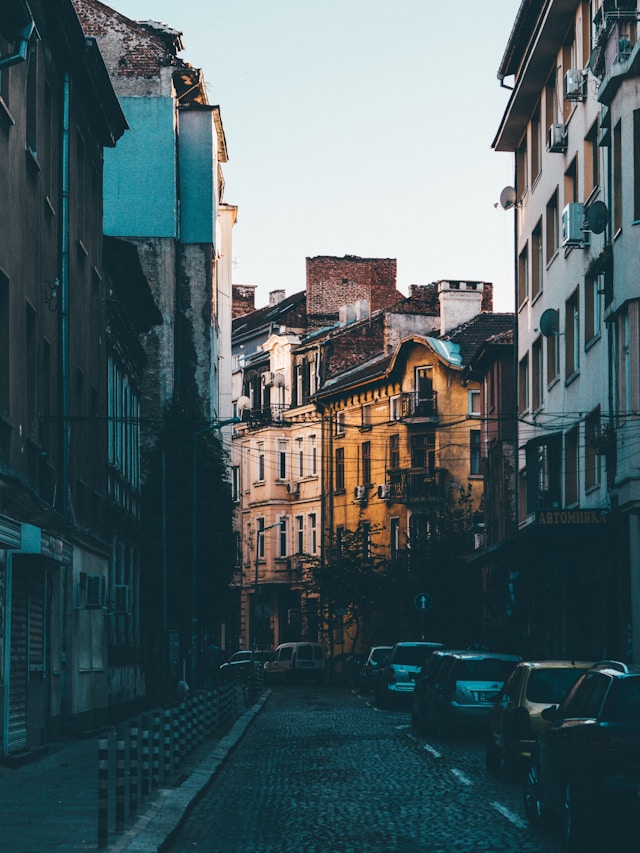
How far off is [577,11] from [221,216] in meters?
33.4

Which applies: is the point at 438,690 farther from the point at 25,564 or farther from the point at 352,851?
the point at 352,851

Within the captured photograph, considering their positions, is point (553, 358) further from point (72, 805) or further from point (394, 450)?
point (394, 450)

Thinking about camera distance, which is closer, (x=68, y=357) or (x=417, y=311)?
(x=68, y=357)

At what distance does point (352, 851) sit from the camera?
39.1 feet

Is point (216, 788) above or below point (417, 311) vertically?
below

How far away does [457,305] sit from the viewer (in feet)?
243

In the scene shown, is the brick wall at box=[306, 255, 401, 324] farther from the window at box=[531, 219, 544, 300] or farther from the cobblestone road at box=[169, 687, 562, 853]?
the cobblestone road at box=[169, 687, 562, 853]

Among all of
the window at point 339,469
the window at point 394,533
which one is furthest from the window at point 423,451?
the window at point 339,469

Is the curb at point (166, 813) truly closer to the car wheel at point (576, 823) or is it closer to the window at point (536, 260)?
the car wheel at point (576, 823)

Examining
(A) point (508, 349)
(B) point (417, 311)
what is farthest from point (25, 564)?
(B) point (417, 311)

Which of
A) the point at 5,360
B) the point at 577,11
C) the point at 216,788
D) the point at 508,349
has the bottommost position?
the point at 216,788

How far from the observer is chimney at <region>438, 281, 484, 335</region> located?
74062 millimetres

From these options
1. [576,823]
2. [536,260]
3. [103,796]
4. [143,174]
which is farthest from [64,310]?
[143,174]

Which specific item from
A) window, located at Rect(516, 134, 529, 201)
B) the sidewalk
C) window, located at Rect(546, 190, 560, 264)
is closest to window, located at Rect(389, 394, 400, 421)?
window, located at Rect(516, 134, 529, 201)
